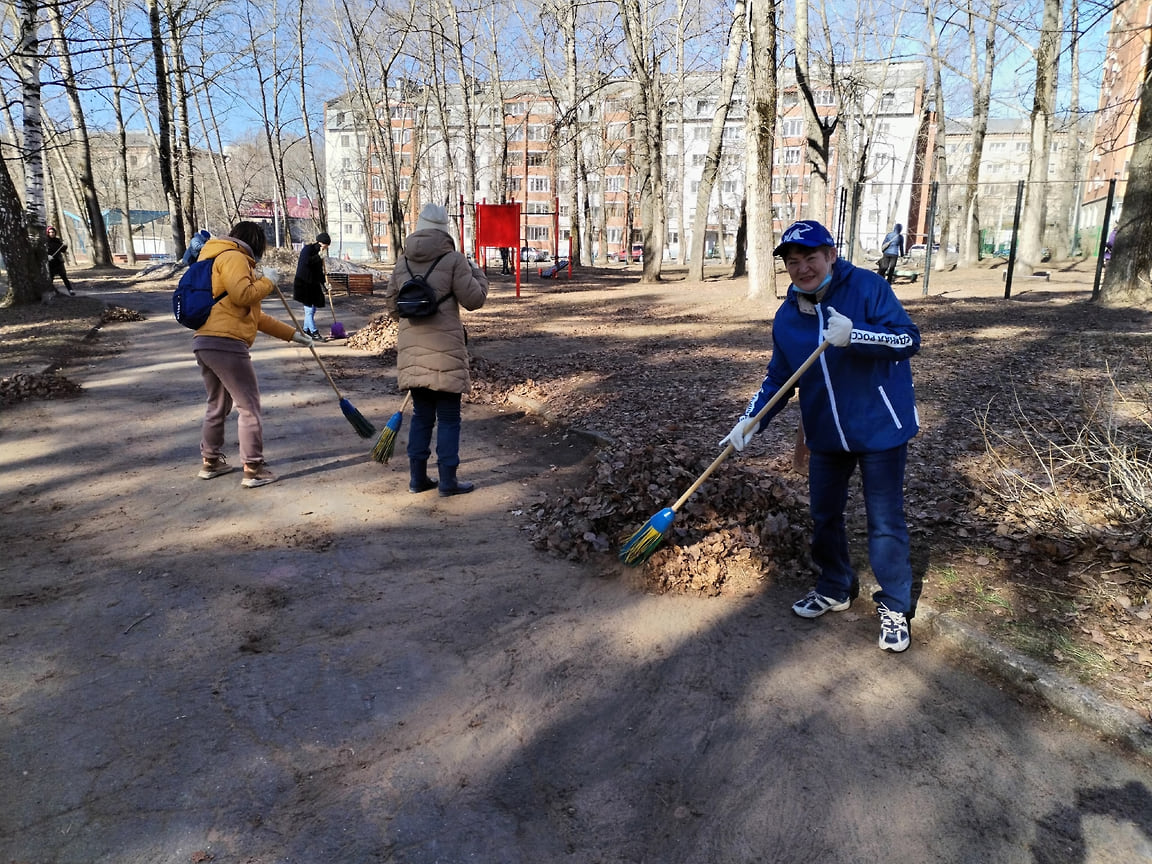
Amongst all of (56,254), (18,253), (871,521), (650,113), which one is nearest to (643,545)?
(871,521)

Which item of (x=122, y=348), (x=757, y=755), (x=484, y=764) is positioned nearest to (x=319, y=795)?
(x=484, y=764)

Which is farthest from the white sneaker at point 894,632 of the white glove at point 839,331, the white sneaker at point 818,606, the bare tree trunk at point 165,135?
the bare tree trunk at point 165,135

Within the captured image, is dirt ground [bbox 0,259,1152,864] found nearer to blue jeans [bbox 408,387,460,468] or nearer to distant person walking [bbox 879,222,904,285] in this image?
blue jeans [bbox 408,387,460,468]

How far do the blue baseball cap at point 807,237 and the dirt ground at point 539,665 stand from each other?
1838 millimetres

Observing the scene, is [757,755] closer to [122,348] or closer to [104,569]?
[104,569]

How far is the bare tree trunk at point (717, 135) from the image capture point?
20.8 meters

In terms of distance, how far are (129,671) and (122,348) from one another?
10.6 metres

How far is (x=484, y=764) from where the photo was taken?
2.88m

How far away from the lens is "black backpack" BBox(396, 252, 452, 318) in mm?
5172

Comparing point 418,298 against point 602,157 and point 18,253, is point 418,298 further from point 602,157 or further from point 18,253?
point 602,157

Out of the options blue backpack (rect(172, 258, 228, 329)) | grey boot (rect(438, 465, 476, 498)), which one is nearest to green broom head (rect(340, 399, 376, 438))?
grey boot (rect(438, 465, 476, 498))

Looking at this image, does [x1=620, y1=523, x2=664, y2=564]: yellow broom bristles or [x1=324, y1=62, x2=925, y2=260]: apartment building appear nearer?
[x1=620, y1=523, x2=664, y2=564]: yellow broom bristles

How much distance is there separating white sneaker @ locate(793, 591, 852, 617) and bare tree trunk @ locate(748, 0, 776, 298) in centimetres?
1180

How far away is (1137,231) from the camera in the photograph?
12477 millimetres
